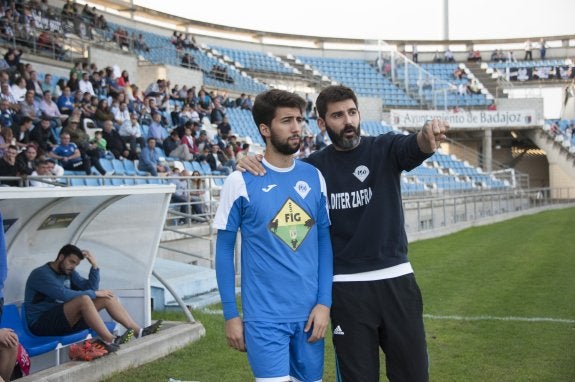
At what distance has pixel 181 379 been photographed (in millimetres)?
6297

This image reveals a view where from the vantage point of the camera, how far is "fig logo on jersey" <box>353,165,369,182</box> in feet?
13.4

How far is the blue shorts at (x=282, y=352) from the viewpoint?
3.73 m

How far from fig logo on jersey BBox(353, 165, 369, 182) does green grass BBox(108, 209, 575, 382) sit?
8.94 ft

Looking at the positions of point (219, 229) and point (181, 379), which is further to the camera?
point (181, 379)

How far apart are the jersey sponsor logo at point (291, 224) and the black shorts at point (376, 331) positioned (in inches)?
15.8

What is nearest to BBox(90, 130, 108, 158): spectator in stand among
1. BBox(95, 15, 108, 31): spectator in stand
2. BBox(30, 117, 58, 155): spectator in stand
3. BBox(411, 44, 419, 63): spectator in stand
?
BBox(30, 117, 58, 155): spectator in stand

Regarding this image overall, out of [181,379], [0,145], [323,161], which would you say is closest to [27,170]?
[0,145]

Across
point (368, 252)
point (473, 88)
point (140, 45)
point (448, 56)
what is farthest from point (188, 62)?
point (368, 252)

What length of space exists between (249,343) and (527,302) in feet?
21.6

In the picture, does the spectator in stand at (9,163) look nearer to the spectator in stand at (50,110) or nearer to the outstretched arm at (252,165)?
the spectator in stand at (50,110)

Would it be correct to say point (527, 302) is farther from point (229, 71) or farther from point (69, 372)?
point (229, 71)

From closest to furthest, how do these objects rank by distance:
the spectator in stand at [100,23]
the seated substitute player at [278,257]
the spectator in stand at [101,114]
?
1. the seated substitute player at [278,257]
2. the spectator in stand at [101,114]
3. the spectator in stand at [100,23]

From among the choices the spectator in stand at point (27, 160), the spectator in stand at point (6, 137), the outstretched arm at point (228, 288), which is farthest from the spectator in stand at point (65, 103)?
the outstretched arm at point (228, 288)

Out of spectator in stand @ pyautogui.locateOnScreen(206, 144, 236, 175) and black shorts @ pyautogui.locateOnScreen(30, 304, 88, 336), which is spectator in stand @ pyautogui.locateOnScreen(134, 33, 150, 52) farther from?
black shorts @ pyautogui.locateOnScreen(30, 304, 88, 336)
